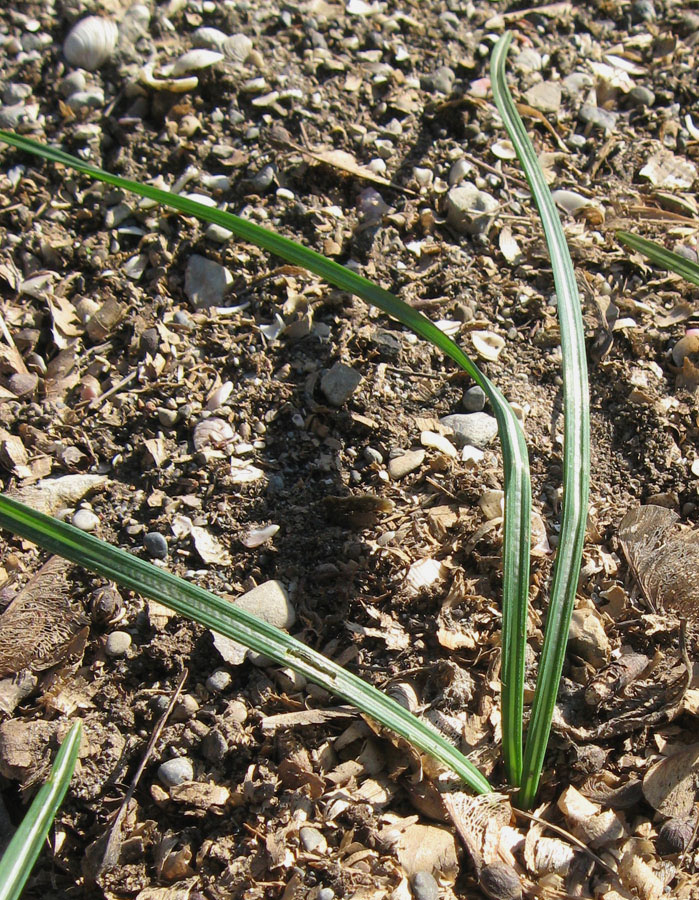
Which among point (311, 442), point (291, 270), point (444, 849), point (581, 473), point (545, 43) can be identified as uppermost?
point (545, 43)

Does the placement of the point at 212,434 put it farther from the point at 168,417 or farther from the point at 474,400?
the point at 474,400

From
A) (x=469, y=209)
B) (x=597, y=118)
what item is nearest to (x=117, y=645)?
(x=469, y=209)

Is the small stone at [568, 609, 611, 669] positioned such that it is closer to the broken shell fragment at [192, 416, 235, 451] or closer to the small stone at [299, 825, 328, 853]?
the small stone at [299, 825, 328, 853]

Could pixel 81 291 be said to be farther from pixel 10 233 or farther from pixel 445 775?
pixel 445 775

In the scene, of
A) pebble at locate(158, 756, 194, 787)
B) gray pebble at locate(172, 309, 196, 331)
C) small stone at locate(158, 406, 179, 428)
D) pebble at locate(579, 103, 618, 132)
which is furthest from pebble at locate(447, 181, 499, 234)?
pebble at locate(158, 756, 194, 787)

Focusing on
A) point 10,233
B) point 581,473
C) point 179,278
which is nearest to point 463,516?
point 581,473
